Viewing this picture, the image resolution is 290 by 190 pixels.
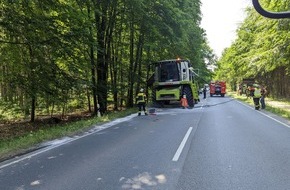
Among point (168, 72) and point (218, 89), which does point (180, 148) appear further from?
point (218, 89)

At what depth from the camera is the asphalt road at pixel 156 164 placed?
6137 millimetres

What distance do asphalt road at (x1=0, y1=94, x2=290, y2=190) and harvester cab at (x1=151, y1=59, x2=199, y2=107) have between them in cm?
1544

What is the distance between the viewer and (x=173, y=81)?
91.2ft

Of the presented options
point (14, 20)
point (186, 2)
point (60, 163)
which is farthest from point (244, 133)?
point (186, 2)

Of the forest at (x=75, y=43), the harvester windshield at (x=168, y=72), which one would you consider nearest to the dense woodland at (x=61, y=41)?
the forest at (x=75, y=43)

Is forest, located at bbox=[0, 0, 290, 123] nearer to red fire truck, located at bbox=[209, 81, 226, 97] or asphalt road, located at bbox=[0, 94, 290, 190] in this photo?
asphalt road, located at bbox=[0, 94, 290, 190]

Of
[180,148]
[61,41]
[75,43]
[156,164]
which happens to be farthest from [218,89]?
[156,164]

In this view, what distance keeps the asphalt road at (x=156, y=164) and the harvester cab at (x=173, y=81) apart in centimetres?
1544

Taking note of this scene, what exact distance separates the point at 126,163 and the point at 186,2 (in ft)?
79.9

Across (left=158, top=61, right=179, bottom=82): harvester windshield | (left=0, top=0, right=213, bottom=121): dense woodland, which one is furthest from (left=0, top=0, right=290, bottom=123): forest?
(left=158, top=61, right=179, bottom=82): harvester windshield

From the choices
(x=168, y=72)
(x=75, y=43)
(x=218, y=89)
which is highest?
(x=75, y=43)

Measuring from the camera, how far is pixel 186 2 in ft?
98.7

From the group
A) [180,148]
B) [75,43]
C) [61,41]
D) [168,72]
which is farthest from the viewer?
[168,72]

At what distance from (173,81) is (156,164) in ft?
66.9
